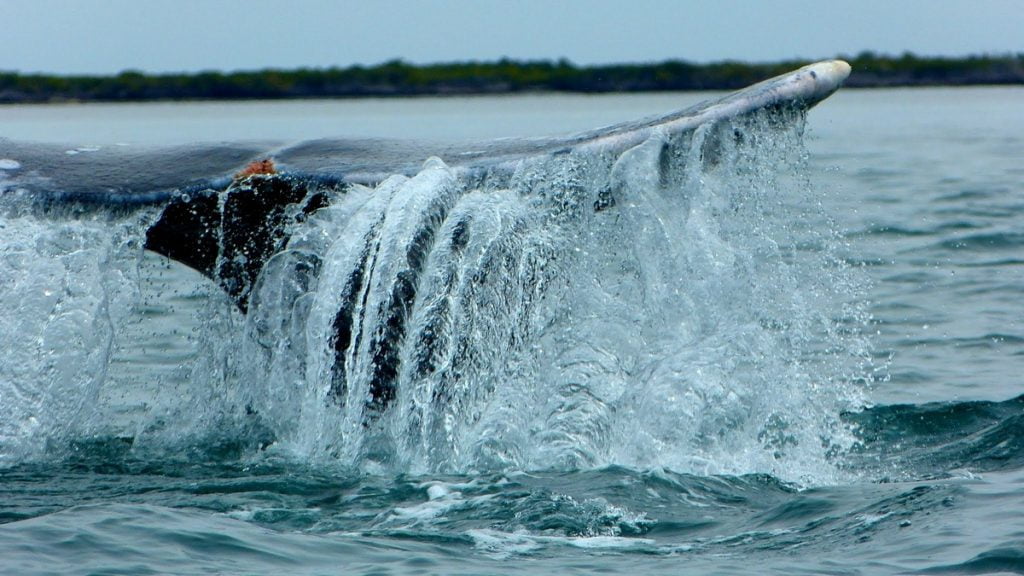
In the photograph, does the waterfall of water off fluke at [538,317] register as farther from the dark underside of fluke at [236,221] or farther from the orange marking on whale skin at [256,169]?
the orange marking on whale skin at [256,169]

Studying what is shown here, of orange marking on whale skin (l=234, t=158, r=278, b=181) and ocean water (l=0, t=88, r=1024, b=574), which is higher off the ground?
orange marking on whale skin (l=234, t=158, r=278, b=181)

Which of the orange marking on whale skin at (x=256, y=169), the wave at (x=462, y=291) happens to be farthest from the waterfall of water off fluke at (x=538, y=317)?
the orange marking on whale skin at (x=256, y=169)

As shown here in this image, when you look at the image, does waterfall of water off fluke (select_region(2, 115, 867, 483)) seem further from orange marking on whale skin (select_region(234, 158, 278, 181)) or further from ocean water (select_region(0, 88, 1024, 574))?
orange marking on whale skin (select_region(234, 158, 278, 181))

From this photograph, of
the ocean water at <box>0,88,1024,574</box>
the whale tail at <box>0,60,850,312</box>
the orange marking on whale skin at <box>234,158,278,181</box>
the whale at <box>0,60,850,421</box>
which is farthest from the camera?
the orange marking on whale skin at <box>234,158,278,181</box>

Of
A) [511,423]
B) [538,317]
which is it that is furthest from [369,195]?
[511,423]

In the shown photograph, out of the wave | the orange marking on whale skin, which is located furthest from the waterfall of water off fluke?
the orange marking on whale skin

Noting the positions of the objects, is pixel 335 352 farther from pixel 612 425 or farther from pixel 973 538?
pixel 973 538

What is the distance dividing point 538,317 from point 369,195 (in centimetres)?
91

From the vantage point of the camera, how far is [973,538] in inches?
215

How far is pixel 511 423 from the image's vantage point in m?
6.52

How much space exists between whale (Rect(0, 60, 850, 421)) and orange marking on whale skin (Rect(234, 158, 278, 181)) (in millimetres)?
11

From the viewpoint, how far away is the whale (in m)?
6.21

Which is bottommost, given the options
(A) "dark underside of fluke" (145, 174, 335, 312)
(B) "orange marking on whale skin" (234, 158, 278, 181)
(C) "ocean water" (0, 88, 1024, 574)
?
(C) "ocean water" (0, 88, 1024, 574)

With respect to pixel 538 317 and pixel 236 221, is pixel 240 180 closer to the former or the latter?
pixel 236 221
